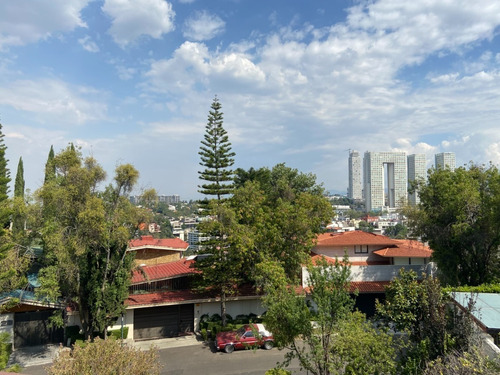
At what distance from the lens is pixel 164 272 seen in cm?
2306

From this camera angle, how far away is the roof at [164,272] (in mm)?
21750

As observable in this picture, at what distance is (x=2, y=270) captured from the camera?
15.9 m

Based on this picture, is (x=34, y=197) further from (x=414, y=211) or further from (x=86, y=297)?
(x=414, y=211)

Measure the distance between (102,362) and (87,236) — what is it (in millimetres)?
10911

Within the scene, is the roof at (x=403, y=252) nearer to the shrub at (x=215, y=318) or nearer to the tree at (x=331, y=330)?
the shrub at (x=215, y=318)

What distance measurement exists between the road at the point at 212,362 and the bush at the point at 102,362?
823cm

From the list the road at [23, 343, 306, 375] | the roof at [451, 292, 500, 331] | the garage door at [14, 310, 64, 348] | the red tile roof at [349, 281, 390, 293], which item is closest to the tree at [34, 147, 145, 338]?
the garage door at [14, 310, 64, 348]

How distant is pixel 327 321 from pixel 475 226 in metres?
15.5

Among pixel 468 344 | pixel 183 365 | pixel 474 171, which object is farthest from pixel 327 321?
pixel 474 171

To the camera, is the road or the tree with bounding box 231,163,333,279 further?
the tree with bounding box 231,163,333,279

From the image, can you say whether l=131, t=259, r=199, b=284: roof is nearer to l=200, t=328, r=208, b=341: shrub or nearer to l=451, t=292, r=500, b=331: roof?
l=200, t=328, r=208, b=341: shrub

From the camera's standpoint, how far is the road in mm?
15492

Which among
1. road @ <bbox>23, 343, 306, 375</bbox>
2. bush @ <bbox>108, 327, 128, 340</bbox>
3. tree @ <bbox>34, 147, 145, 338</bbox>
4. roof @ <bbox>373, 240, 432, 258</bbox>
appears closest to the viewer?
road @ <bbox>23, 343, 306, 375</bbox>

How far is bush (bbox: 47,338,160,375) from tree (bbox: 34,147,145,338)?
9698 mm
